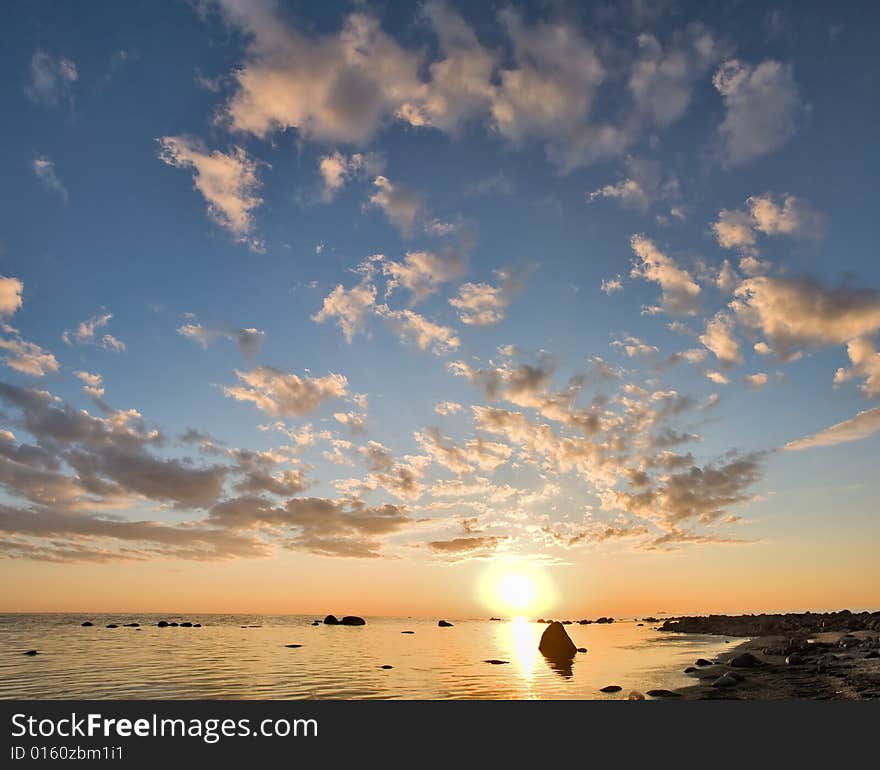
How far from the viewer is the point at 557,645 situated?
195ft

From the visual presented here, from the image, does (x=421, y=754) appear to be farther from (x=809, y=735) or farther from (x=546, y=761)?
(x=809, y=735)

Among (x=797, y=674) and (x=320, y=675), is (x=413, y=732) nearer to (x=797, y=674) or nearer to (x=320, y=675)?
(x=320, y=675)

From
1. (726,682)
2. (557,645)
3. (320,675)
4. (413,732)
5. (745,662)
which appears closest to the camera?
(413,732)

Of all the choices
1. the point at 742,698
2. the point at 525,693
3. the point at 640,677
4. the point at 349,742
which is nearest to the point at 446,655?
the point at 640,677

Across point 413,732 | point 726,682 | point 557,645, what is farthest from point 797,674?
point 413,732

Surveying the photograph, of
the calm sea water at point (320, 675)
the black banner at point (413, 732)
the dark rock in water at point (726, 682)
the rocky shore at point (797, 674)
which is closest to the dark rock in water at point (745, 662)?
the rocky shore at point (797, 674)

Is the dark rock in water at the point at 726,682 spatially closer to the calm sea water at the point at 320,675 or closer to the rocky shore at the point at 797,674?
the rocky shore at the point at 797,674

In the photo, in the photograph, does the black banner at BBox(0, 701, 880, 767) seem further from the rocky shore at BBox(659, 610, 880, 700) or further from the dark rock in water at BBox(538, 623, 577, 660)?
the dark rock in water at BBox(538, 623, 577, 660)

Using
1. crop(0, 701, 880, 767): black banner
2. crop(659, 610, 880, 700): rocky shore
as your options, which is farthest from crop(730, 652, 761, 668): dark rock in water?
crop(0, 701, 880, 767): black banner

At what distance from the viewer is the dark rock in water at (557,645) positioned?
58.3 m

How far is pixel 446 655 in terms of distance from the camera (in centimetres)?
6147

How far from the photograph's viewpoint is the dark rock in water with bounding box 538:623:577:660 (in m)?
58.3

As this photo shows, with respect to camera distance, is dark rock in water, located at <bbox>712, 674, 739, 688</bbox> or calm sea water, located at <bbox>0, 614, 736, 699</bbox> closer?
calm sea water, located at <bbox>0, 614, 736, 699</bbox>

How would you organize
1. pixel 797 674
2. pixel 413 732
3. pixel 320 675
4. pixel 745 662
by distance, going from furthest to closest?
pixel 745 662
pixel 320 675
pixel 797 674
pixel 413 732
